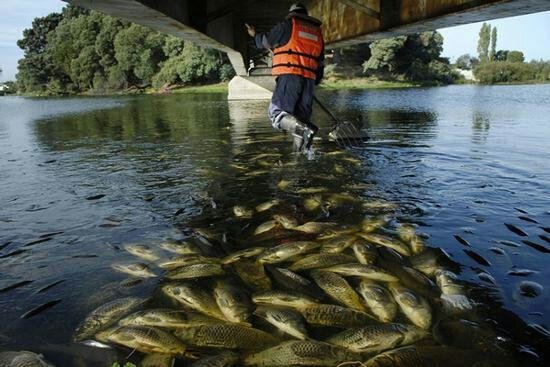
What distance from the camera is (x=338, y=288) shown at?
5383 millimetres

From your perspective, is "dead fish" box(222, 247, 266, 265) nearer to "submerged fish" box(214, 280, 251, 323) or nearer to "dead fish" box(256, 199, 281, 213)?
"submerged fish" box(214, 280, 251, 323)

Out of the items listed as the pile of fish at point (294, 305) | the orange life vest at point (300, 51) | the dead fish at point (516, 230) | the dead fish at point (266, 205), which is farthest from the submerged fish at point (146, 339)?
the orange life vest at point (300, 51)

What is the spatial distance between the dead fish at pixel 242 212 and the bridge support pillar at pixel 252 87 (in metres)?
29.6

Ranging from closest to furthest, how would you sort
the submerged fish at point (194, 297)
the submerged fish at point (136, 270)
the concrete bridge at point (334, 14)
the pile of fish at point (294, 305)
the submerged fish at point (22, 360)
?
the submerged fish at point (22, 360)
the pile of fish at point (294, 305)
the submerged fish at point (194, 297)
the submerged fish at point (136, 270)
the concrete bridge at point (334, 14)

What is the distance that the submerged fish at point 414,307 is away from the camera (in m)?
4.75

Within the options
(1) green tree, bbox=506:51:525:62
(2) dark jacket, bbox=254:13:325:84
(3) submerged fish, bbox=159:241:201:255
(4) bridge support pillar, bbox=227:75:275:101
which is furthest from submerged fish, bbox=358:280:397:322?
(1) green tree, bbox=506:51:525:62

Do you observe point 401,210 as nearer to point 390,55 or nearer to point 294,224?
point 294,224

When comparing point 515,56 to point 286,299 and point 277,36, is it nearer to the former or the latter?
point 277,36

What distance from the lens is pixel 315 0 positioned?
51.4 ft

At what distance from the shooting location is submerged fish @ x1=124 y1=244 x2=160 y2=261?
Result: 655 cm

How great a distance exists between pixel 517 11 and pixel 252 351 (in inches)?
265

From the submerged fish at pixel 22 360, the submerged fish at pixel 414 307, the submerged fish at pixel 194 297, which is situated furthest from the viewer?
the submerged fish at pixel 194 297

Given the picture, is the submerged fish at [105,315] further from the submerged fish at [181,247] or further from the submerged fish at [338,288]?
the submerged fish at [338,288]

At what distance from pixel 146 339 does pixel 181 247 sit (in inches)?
96.9
